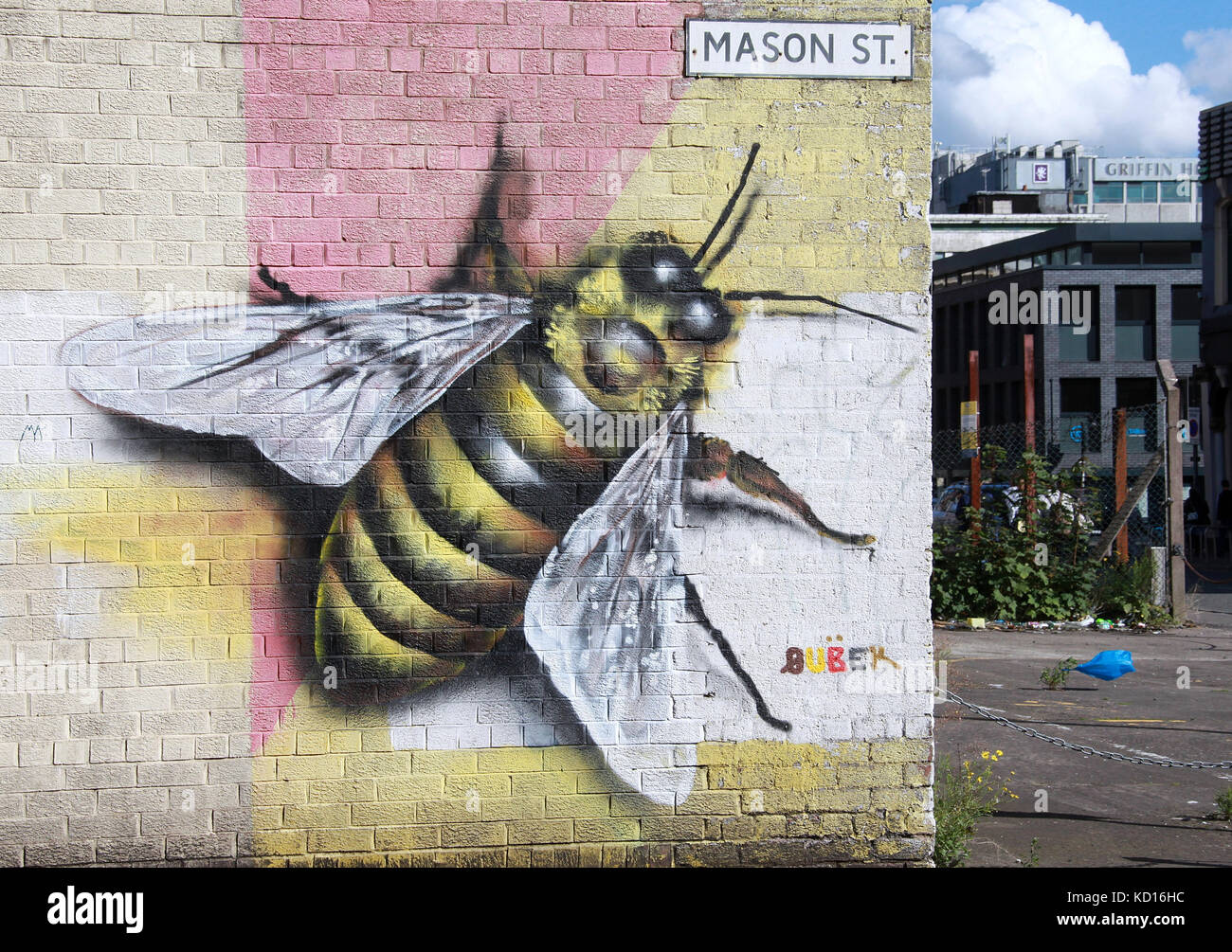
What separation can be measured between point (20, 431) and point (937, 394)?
51.2m

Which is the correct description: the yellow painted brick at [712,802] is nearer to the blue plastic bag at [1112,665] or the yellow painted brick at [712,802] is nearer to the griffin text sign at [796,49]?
the griffin text sign at [796,49]

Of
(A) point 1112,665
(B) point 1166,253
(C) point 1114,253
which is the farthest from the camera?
(B) point 1166,253

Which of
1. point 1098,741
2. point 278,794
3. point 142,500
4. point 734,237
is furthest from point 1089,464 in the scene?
point 142,500

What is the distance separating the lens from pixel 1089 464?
45.3ft

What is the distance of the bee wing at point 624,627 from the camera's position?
5434 millimetres

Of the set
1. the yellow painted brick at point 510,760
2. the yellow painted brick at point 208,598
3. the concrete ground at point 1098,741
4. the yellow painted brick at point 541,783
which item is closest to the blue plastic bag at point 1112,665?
the concrete ground at point 1098,741

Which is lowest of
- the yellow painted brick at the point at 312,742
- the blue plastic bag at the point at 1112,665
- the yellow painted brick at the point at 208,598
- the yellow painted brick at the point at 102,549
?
the blue plastic bag at the point at 1112,665

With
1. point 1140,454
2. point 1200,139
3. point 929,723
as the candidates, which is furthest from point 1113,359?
point 929,723

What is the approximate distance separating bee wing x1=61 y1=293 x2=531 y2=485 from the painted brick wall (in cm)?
2

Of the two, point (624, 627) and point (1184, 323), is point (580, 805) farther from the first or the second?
point (1184, 323)

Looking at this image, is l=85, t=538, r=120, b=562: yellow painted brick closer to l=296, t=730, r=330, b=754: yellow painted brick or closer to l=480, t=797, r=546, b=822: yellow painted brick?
l=296, t=730, r=330, b=754: yellow painted brick

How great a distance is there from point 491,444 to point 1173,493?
10.1 metres

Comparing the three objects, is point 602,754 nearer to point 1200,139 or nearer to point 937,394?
point 1200,139
